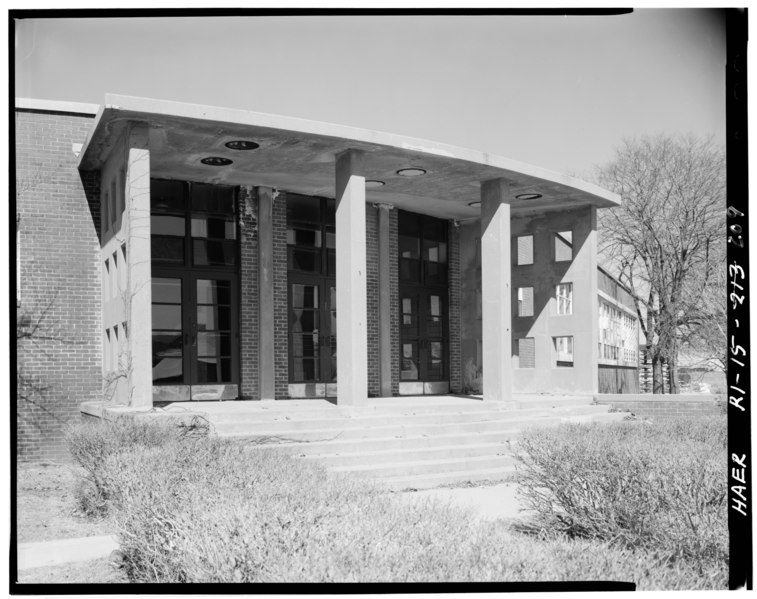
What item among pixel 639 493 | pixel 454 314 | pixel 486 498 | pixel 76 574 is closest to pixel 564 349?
pixel 454 314

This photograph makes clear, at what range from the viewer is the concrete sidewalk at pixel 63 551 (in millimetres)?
6922

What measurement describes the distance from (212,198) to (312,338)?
3.45 meters

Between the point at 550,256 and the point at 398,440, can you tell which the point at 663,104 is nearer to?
the point at 398,440

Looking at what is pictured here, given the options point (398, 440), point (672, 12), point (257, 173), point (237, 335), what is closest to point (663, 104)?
point (672, 12)

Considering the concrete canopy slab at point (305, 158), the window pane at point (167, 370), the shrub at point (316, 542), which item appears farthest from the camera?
the window pane at point (167, 370)

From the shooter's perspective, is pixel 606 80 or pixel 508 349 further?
pixel 508 349

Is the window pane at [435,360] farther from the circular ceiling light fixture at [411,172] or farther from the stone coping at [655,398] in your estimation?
the circular ceiling light fixture at [411,172]

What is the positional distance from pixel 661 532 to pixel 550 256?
11.7 m

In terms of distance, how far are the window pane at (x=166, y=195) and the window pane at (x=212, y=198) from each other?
24cm

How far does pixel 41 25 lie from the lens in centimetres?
720

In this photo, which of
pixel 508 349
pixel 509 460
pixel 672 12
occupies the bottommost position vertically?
pixel 509 460

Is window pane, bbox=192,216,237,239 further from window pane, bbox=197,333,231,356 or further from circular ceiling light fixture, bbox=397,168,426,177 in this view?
circular ceiling light fixture, bbox=397,168,426,177

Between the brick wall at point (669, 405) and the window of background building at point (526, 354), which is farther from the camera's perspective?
the window of background building at point (526, 354)

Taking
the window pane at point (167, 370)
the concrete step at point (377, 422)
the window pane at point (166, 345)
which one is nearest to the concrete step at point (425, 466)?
the concrete step at point (377, 422)
